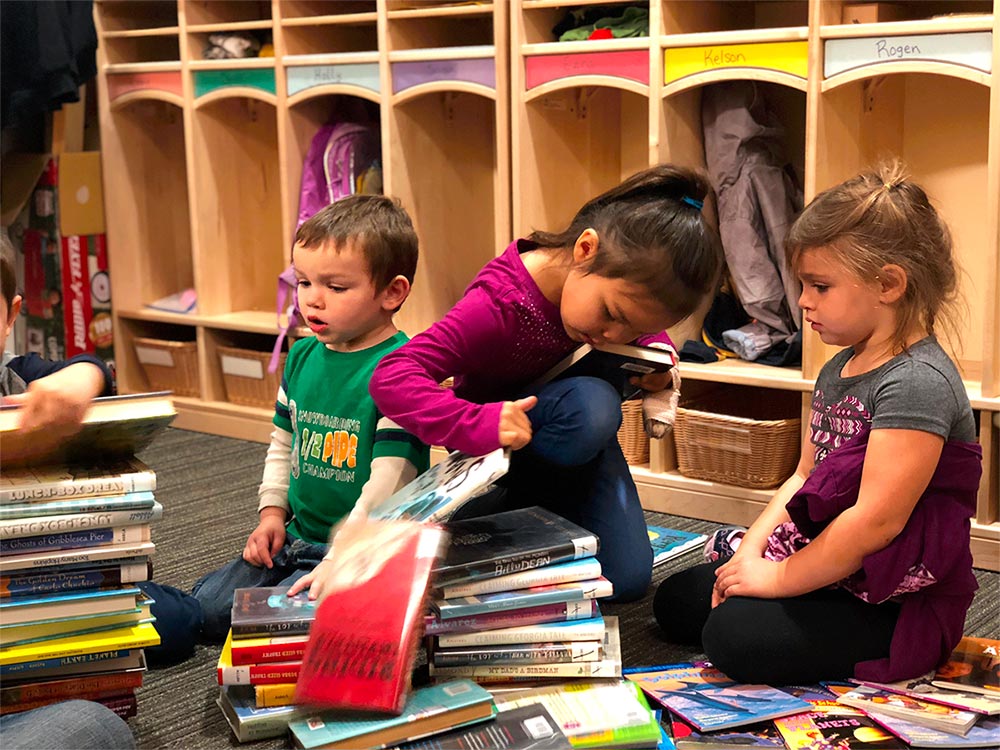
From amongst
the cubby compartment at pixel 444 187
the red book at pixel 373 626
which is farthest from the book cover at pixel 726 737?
the cubby compartment at pixel 444 187

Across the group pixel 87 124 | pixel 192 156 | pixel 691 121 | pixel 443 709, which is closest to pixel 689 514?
pixel 691 121

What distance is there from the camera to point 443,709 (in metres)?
1.33

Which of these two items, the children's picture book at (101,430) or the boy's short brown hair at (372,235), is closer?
the children's picture book at (101,430)

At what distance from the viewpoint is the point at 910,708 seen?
1.40 meters

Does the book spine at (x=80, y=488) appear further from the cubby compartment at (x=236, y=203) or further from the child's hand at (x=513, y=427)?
the cubby compartment at (x=236, y=203)

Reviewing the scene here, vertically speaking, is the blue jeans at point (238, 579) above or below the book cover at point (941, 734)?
above

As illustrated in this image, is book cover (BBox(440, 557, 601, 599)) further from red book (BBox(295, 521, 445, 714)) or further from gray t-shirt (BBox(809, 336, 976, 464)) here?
gray t-shirt (BBox(809, 336, 976, 464))

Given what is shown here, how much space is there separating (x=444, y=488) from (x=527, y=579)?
0.54 ft

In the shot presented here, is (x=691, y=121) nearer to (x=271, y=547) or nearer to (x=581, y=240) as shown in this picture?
(x=581, y=240)

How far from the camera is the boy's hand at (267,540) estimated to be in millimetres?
1730

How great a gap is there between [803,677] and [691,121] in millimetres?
1313

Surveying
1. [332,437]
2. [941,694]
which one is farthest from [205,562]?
[941,694]

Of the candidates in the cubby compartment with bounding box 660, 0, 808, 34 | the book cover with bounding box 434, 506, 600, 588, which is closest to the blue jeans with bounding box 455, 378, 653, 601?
the book cover with bounding box 434, 506, 600, 588

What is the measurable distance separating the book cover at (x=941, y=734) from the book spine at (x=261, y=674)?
2.31 ft
